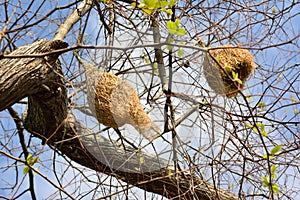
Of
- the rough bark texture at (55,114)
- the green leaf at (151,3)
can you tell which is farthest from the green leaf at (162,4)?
the rough bark texture at (55,114)

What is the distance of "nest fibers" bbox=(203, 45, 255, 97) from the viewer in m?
1.52

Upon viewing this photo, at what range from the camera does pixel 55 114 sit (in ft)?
7.36

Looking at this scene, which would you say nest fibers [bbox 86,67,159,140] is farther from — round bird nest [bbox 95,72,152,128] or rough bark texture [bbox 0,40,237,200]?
rough bark texture [bbox 0,40,237,200]

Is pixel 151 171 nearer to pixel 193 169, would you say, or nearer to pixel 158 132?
pixel 193 169

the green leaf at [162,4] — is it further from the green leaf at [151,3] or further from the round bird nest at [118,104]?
the round bird nest at [118,104]

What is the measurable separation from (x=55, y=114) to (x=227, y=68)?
1.00m

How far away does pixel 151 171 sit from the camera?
2006 millimetres

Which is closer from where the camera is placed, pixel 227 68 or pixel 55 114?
pixel 227 68

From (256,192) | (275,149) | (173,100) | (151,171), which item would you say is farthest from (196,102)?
(256,192)

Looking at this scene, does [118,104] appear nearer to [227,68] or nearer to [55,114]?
[227,68]

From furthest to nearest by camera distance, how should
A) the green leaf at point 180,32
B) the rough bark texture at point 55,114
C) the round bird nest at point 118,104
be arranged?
the rough bark texture at point 55,114
the round bird nest at point 118,104
the green leaf at point 180,32

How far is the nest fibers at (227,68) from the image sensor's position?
1.52 meters

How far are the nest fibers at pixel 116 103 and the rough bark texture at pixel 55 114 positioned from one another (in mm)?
252

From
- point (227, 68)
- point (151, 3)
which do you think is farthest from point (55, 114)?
point (151, 3)
